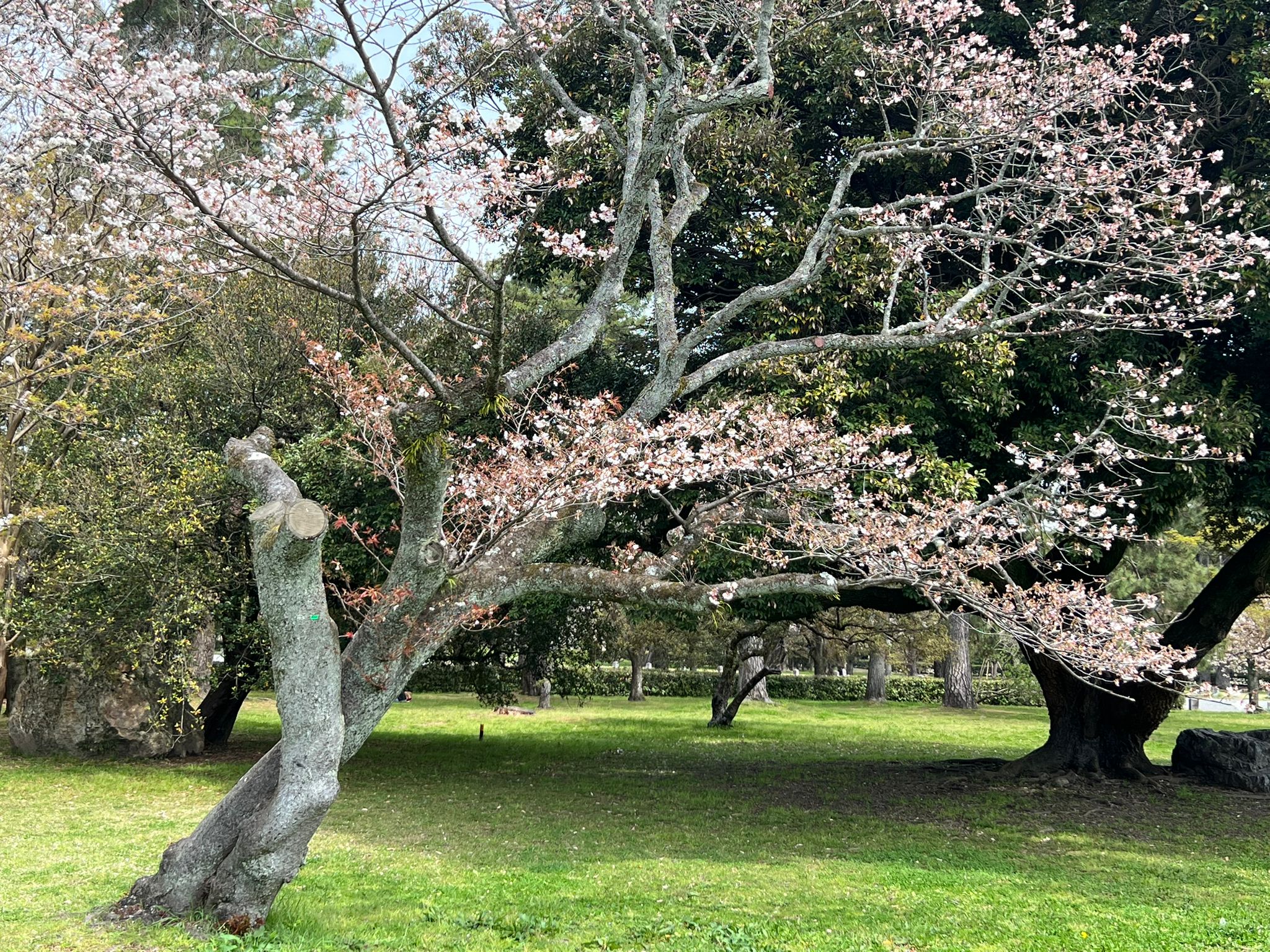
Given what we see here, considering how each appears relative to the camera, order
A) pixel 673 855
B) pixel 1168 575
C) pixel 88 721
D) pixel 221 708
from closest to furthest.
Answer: pixel 673 855, pixel 88 721, pixel 221 708, pixel 1168 575

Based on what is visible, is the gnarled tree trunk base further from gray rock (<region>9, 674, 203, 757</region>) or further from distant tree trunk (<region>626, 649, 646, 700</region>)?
distant tree trunk (<region>626, 649, 646, 700</region>)

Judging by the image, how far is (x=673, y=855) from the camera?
970 centimetres

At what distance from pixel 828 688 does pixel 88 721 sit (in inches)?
1187

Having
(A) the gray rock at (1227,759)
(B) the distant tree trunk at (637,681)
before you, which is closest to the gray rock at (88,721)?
(A) the gray rock at (1227,759)

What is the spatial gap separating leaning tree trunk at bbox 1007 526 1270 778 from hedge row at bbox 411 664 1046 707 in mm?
22912

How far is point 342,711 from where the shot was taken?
21.1 feet

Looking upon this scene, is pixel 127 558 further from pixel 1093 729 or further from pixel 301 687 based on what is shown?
pixel 1093 729

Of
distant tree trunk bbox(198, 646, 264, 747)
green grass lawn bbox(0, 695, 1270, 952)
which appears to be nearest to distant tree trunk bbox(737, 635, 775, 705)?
green grass lawn bbox(0, 695, 1270, 952)

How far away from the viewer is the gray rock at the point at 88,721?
16156 millimetres

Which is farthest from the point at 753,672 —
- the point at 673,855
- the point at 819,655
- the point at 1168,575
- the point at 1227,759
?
the point at 673,855

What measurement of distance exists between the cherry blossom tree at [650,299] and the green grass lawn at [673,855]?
1686 millimetres

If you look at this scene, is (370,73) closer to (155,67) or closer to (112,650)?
(155,67)

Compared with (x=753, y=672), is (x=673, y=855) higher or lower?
lower

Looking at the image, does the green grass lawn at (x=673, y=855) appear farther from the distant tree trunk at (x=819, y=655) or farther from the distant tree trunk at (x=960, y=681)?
the distant tree trunk at (x=960, y=681)
